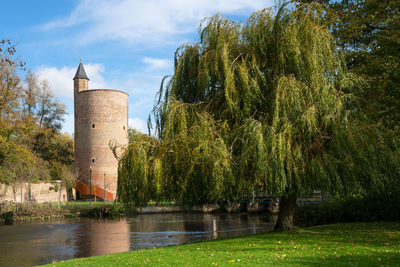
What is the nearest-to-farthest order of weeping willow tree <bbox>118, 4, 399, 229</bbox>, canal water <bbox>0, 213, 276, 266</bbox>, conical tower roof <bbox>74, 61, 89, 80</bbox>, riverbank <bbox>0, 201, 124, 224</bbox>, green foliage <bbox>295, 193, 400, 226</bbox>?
weeping willow tree <bbox>118, 4, 399, 229</bbox>
canal water <bbox>0, 213, 276, 266</bbox>
green foliage <bbox>295, 193, 400, 226</bbox>
riverbank <bbox>0, 201, 124, 224</bbox>
conical tower roof <bbox>74, 61, 89, 80</bbox>

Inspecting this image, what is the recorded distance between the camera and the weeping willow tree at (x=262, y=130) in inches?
340

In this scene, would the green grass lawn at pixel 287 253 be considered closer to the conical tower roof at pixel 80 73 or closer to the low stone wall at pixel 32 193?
the low stone wall at pixel 32 193

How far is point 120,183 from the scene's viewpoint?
938 centimetres

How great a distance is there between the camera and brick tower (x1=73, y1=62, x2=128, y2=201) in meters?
36.8

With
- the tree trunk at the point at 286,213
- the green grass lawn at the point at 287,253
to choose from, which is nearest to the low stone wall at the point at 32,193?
the tree trunk at the point at 286,213

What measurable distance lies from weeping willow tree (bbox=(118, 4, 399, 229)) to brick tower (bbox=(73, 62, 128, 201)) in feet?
91.3

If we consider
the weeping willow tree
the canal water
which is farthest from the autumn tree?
the canal water

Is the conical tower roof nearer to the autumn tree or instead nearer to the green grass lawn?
the autumn tree

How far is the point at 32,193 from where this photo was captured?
31.7m

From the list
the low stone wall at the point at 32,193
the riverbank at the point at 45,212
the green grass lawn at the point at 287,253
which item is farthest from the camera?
the low stone wall at the point at 32,193

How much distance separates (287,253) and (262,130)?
2641mm

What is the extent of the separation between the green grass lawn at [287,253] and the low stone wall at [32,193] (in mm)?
22430

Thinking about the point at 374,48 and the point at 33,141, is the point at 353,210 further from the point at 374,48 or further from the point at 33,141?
the point at 33,141

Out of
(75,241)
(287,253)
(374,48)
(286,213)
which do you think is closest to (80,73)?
(75,241)
